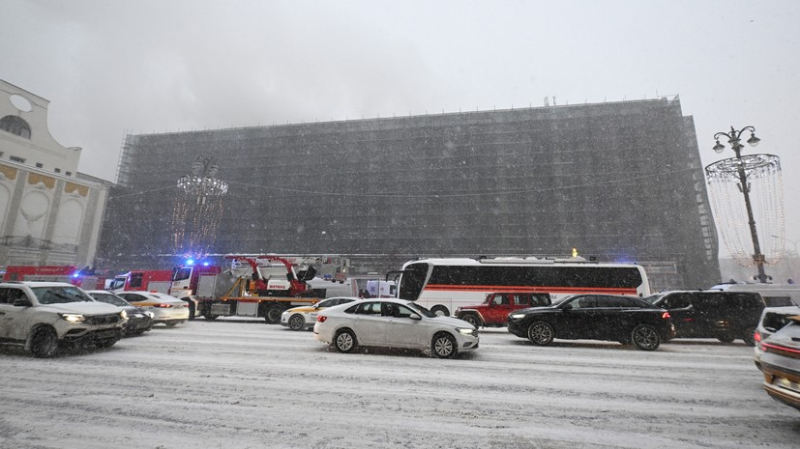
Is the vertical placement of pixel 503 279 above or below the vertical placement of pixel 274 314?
above

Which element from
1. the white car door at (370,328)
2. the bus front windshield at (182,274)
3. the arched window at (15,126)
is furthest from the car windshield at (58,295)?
the arched window at (15,126)

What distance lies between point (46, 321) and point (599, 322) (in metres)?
13.8

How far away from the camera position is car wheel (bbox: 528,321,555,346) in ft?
34.3

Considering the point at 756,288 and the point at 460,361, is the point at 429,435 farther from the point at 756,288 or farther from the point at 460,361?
the point at 756,288

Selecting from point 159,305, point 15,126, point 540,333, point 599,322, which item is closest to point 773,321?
point 599,322

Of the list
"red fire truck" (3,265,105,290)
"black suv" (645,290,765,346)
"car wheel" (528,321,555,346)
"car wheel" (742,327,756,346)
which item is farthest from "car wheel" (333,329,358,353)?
"red fire truck" (3,265,105,290)

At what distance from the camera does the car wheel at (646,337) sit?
9.92 meters

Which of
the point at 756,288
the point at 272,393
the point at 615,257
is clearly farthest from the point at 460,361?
the point at 615,257

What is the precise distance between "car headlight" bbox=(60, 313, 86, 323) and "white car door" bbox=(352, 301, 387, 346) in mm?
5993

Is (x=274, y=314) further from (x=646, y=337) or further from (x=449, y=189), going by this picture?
(x=449, y=189)

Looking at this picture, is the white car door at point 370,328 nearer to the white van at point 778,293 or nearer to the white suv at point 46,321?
the white suv at point 46,321

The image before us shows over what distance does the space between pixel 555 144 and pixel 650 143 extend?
441 inches

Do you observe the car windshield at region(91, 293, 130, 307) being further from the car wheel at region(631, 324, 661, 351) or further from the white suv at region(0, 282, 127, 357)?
the car wheel at region(631, 324, 661, 351)

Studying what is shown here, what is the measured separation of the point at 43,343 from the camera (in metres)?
7.63
